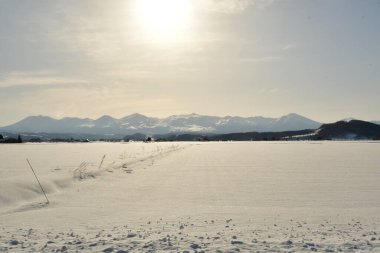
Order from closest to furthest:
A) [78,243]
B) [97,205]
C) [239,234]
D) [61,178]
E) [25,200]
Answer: [78,243], [239,234], [97,205], [25,200], [61,178]

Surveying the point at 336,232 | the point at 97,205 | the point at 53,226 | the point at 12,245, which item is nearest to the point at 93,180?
the point at 97,205

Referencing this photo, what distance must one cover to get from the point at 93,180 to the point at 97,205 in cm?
672

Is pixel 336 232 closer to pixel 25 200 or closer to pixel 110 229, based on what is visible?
pixel 110 229

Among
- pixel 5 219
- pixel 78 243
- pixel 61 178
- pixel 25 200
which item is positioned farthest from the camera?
pixel 61 178

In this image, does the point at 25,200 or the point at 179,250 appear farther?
the point at 25,200

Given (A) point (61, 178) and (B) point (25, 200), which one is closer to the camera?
(B) point (25, 200)

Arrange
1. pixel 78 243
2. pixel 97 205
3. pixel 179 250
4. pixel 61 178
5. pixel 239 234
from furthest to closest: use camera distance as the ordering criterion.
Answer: pixel 61 178, pixel 97 205, pixel 239 234, pixel 78 243, pixel 179 250

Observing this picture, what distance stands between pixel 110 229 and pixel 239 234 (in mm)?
2754

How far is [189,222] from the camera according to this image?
9.60m

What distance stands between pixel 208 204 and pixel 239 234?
3.65 meters

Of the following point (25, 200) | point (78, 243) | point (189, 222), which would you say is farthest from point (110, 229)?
point (25, 200)

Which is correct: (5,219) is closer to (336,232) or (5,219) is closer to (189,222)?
(189,222)

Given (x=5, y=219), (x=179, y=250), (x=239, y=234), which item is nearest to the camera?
(x=179, y=250)

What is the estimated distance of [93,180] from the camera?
18.6 m
